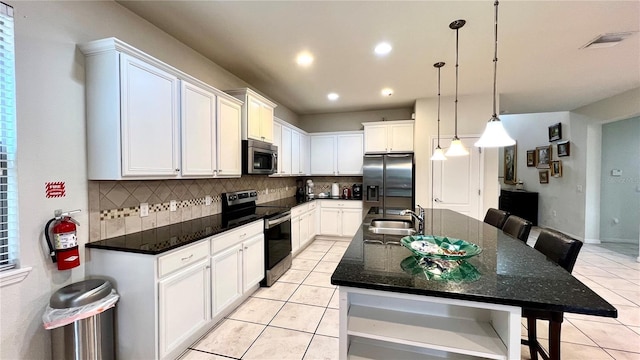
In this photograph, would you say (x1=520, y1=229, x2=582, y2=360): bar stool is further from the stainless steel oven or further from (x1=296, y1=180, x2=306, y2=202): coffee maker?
(x1=296, y1=180, x2=306, y2=202): coffee maker

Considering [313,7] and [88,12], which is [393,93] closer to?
[313,7]

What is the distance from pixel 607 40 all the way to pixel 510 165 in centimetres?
559

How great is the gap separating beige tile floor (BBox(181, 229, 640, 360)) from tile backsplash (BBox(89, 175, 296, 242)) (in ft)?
3.56

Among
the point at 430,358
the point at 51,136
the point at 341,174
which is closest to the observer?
the point at 430,358

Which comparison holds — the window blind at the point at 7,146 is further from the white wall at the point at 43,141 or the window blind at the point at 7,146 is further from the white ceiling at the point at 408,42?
the white ceiling at the point at 408,42

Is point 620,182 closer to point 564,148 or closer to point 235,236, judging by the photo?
point 564,148

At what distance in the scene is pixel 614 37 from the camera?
2.51 m

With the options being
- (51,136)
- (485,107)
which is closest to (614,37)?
(485,107)

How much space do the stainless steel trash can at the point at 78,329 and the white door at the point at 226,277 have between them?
2.46 feet

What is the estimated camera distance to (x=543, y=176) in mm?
6082

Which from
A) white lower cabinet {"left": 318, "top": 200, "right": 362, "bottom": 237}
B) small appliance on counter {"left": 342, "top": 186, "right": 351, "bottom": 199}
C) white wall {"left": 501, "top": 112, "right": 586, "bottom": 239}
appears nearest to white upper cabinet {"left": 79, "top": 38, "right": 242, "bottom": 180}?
white lower cabinet {"left": 318, "top": 200, "right": 362, "bottom": 237}

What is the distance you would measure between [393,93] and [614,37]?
95.9 inches

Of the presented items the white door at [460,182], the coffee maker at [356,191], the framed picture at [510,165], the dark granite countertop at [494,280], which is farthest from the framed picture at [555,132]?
the dark granite countertop at [494,280]

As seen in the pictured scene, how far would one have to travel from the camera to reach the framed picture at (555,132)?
217 inches
